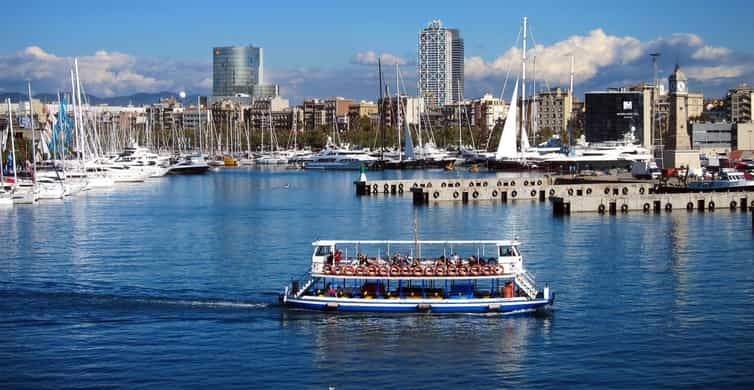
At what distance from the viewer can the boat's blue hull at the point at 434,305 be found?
4156cm

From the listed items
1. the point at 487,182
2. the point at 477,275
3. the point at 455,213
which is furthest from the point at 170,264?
the point at 487,182

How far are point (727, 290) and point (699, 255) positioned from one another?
1143cm

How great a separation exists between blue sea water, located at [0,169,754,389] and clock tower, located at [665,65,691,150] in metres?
44.5

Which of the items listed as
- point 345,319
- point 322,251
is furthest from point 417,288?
point 322,251

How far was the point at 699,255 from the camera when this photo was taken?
58.7 meters

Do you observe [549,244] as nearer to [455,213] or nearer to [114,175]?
[455,213]

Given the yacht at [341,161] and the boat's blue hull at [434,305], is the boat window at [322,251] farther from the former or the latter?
the yacht at [341,161]

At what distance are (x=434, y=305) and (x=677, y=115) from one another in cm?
8359

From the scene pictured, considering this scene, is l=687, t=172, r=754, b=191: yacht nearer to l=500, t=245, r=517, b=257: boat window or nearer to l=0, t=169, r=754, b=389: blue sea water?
l=0, t=169, r=754, b=389: blue sea water

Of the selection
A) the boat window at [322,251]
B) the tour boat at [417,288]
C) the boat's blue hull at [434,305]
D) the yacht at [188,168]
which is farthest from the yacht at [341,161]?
the boat's blue hull at [434,305]

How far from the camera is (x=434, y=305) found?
4156 centimetres

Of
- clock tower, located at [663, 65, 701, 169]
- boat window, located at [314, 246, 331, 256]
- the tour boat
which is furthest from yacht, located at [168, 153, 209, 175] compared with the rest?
the tour boat

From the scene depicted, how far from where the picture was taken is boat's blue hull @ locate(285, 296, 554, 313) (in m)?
41.6

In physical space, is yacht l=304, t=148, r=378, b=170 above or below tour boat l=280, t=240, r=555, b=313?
above
